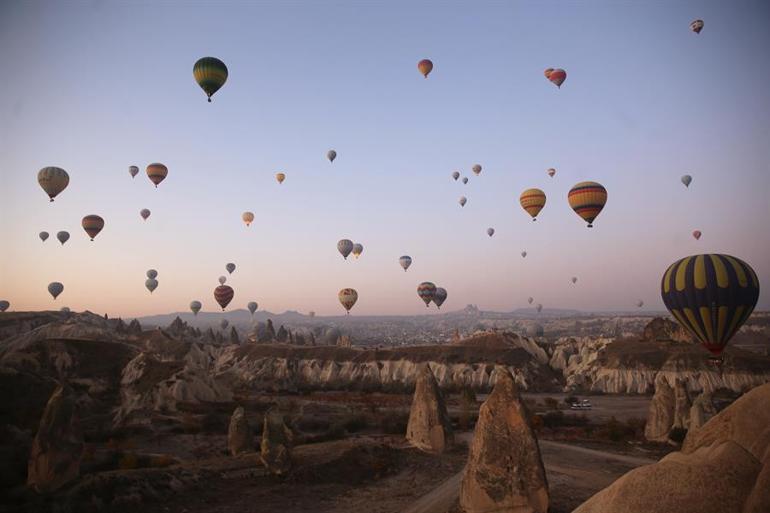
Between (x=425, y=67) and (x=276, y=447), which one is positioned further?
(x=425, y=67)

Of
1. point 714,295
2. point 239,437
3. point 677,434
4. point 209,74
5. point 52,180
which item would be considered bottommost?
point 677,434

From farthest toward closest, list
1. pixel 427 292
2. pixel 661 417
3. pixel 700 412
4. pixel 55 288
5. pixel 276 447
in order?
pixel 55 288 < pixel 427 292 < pixel 661 417 < pixel 700 412 < pixel 276 447

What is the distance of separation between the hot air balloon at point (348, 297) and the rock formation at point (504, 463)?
1904 inches

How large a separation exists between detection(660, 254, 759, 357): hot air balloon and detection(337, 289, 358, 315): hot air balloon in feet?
142

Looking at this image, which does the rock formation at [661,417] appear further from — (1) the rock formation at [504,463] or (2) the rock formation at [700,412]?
(1) the rock formation at [504,463]

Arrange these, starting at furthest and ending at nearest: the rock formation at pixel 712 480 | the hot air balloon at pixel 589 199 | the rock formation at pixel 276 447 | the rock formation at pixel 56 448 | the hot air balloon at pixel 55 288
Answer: the hot air balloon at pixel 55 288 → the hot air balloon at pixel 589 199 → the rock formation at pixel 276 447 → the rock formation at pixel 56 448 → the rock formation at pixel 712 480

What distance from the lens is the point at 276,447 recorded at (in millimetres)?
21859

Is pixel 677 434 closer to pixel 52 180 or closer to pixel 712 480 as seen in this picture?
pixel 712 480

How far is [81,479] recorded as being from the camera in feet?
59.3

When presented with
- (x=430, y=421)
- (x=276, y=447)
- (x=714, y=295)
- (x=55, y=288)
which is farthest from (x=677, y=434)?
(x=55, y=288)

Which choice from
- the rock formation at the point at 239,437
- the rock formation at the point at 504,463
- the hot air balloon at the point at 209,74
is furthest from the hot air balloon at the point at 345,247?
the rock formation at the point at 504,463

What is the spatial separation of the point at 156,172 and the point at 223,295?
1054 inches

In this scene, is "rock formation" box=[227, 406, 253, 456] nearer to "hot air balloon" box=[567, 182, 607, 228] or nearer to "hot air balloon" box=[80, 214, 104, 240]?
"hot air balloon" box=[567, 182, 607, 228]

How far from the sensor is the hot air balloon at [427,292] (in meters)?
63.4
